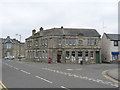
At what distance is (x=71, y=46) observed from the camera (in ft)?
154

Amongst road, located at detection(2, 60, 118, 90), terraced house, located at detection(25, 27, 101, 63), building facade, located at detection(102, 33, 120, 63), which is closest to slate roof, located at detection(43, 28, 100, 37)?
terraced house, located at detection(25, 27, 101, 63)

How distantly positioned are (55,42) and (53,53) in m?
2.68

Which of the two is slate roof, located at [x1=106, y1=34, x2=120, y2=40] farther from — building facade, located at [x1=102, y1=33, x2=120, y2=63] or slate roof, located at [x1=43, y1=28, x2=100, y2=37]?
slate roof, located at [x1=43, y1=28, x2=100, y2=37]

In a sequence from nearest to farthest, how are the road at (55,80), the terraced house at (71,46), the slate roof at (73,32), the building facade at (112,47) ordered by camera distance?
the road at (55,80) < the terraced house at (71,46) < the slate roof at (73,32) < the building facade at (112,47)

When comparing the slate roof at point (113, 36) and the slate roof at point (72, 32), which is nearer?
the slate roof at point (72, 32)

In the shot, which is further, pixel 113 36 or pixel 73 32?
pixel 113 36

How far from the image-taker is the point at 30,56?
5606cm

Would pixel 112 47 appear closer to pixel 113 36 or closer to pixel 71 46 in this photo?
pixel 113 36

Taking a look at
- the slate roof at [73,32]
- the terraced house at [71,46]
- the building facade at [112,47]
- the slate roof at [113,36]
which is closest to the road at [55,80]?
the terraced house at [71,46]

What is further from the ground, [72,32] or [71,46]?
[72,32]

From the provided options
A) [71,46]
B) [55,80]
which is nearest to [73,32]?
[71,46]

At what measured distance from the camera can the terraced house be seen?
4641 centimetres

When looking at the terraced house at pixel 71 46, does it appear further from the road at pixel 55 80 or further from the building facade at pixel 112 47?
the road at pixel 55 80

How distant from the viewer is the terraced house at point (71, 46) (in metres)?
46.4
